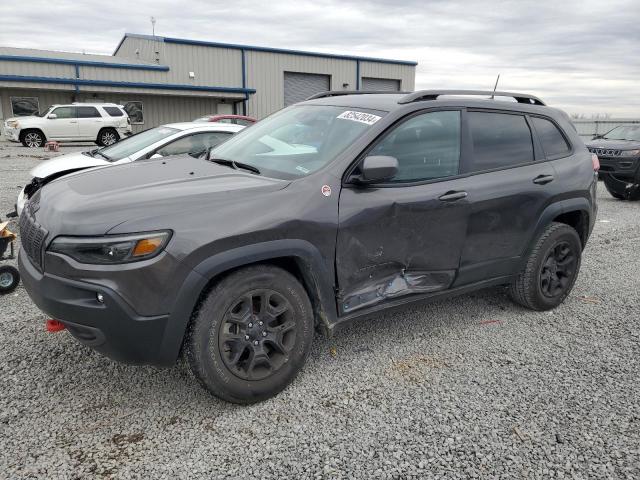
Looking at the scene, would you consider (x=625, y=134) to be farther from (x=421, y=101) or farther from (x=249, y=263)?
(x=249, y=263)

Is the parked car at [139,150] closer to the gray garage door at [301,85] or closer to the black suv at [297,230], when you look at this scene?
the black suv at [297,230]

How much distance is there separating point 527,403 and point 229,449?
5.72 feet

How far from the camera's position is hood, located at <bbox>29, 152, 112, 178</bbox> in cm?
647

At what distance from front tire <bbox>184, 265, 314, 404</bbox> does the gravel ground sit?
0.18 metres

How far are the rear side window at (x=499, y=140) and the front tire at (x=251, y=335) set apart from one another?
70.9 inches

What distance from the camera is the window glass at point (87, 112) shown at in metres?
21.0

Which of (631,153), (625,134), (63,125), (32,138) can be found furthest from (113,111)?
(631,153)

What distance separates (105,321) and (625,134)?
44.4ft

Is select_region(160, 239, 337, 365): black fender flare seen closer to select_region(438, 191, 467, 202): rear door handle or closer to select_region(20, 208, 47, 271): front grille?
select_region(20, 208, 47, 271): front grille

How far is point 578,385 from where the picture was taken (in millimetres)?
3320

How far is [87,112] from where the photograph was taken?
69.3 feet

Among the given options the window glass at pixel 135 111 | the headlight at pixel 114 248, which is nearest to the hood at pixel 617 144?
the headlight at pixel 114 248

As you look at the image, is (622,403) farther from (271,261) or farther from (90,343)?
(90,343)

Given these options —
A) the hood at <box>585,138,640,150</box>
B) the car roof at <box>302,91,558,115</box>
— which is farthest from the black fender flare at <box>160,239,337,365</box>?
the hood at <box>585,138,640,150</box>
